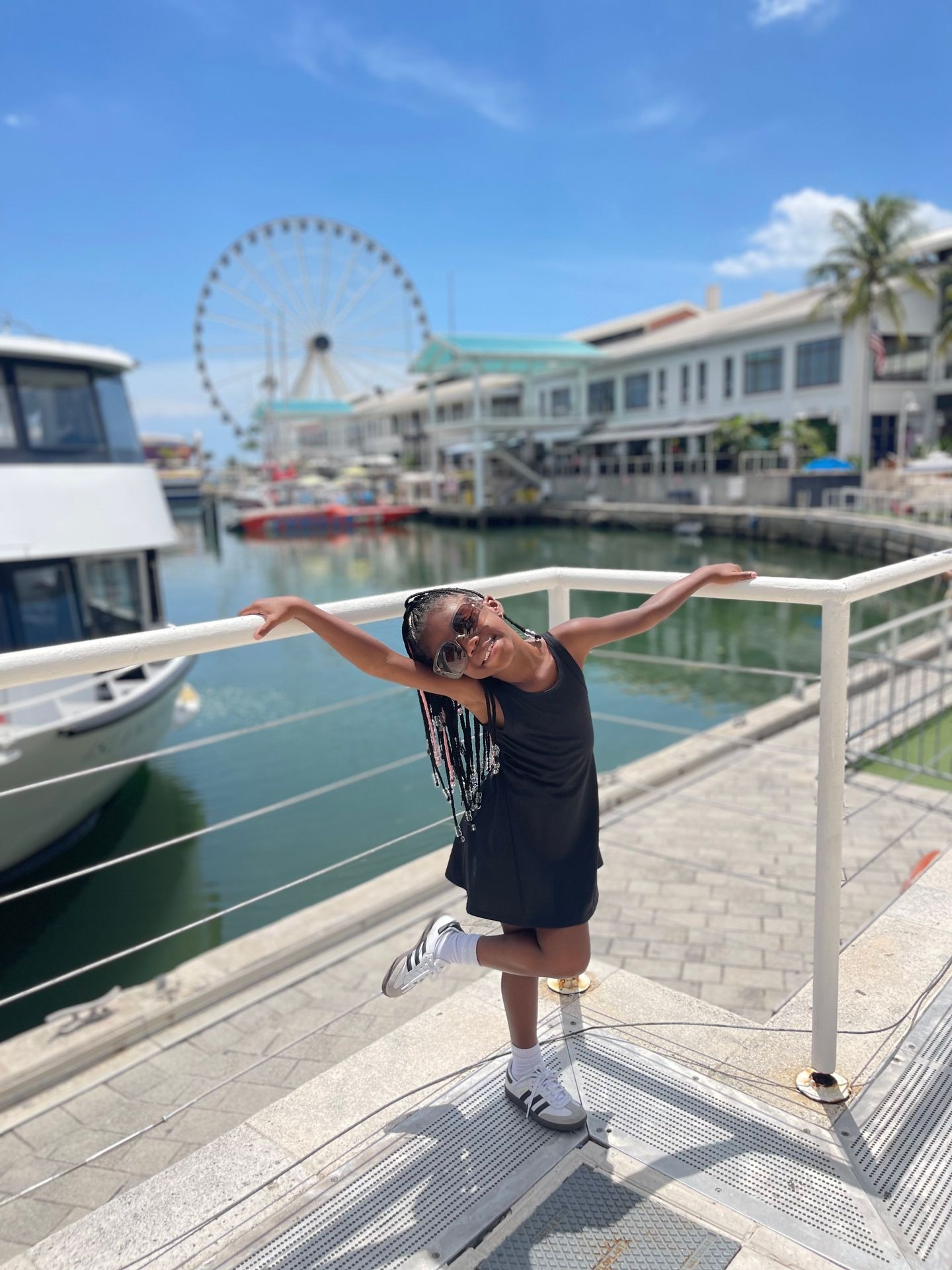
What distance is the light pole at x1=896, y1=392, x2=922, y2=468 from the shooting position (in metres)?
28.1

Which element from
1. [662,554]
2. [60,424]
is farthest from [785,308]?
[60,424]

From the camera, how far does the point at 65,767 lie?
22.0 feet

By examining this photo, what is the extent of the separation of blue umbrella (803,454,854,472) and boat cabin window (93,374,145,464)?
2510 cm

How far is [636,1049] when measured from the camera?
233 cm

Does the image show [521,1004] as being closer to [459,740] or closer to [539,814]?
[539,814]

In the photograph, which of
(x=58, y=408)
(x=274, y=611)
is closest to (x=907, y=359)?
(x=58, y=408)

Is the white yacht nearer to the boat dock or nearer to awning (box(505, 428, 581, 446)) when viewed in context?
the boat dock

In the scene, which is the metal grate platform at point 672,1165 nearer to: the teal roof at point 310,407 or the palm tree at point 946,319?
the palm tree at point 946,319

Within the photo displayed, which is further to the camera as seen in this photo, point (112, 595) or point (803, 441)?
point (803, 441)

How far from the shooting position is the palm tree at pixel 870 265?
29406 millimetres

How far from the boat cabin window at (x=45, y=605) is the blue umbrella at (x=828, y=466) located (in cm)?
2649

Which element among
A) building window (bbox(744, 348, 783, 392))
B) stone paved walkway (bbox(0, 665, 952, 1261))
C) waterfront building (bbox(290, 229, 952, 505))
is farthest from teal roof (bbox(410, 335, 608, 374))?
stone paved walkway (bbox(0, 665, 952, 1261))

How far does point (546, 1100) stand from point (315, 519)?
162 feet

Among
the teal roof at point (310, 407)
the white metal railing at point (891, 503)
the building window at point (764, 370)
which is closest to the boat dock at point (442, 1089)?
the white metal railing at point (891, 503)
